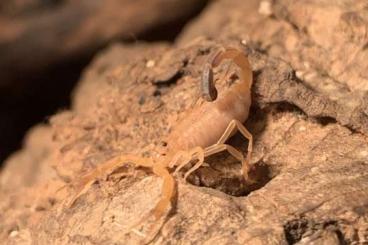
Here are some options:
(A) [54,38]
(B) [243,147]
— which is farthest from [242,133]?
(A) [54,38]

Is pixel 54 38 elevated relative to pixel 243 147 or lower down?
elevated

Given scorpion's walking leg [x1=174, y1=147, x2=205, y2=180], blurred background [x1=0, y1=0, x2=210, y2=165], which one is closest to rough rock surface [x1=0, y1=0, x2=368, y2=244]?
scorpion's walking leg [x1=174, y1=147, x2=205, y2=180]

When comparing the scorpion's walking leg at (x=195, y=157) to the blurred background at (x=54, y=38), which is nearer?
the scorpion's walking leg at (x=195, y=157)

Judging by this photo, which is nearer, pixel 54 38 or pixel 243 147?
pixel 243 147

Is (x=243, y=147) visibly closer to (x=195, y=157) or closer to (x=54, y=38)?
(x=195, y=157)

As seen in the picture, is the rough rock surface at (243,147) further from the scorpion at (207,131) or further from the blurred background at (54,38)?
the blurred background at (54,38)

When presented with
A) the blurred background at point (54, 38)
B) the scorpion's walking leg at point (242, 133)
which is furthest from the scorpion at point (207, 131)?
the blurred background at point (54, 38)
